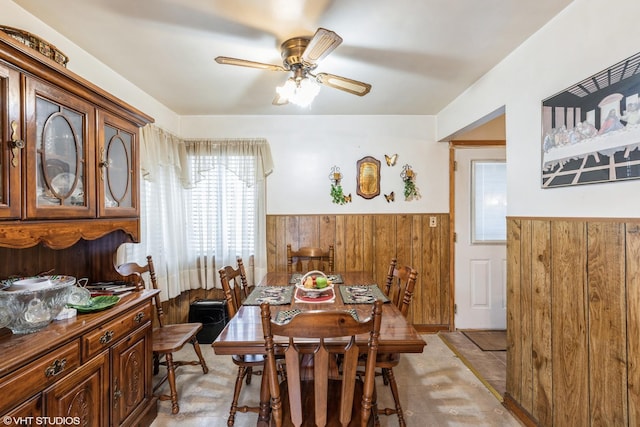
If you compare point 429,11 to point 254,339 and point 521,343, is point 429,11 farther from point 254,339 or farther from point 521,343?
point 521,343

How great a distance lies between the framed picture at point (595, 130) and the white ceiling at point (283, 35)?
0.50 metres

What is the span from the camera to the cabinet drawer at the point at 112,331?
1.42 metres

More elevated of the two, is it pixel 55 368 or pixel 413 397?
pixel 55 368

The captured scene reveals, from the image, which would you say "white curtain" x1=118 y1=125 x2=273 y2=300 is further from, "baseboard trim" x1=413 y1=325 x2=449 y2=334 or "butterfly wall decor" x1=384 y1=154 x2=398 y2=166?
"baseboard trim" x1=413 y1=325 x2=449 y2=334

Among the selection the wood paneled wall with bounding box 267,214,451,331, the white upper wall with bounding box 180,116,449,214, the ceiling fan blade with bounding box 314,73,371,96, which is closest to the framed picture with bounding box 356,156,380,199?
the white upper wall with bounding box 180,116,449,214

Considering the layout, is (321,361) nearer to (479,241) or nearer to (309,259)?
(309,259)

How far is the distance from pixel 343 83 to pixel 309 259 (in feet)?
5.90

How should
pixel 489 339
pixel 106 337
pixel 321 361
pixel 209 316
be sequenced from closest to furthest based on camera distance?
pixel 321 361, pixel 106 337, pixel 209 316, pixel 489 339

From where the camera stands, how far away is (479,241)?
133 inches

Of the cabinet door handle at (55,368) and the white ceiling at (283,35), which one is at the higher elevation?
the white ceiling at (283,35)

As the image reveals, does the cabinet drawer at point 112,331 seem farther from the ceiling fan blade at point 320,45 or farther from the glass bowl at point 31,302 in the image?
the ceiling fan blade at point 320,45

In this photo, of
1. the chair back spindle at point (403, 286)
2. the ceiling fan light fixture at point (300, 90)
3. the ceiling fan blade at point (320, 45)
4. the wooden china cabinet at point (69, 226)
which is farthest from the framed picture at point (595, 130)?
the wooden china cabinet at point (69, 226)

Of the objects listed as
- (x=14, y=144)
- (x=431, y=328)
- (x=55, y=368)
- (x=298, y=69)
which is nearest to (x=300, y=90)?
(x=298, y=69)

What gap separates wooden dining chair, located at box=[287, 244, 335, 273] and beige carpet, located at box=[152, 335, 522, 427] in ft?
3.46
